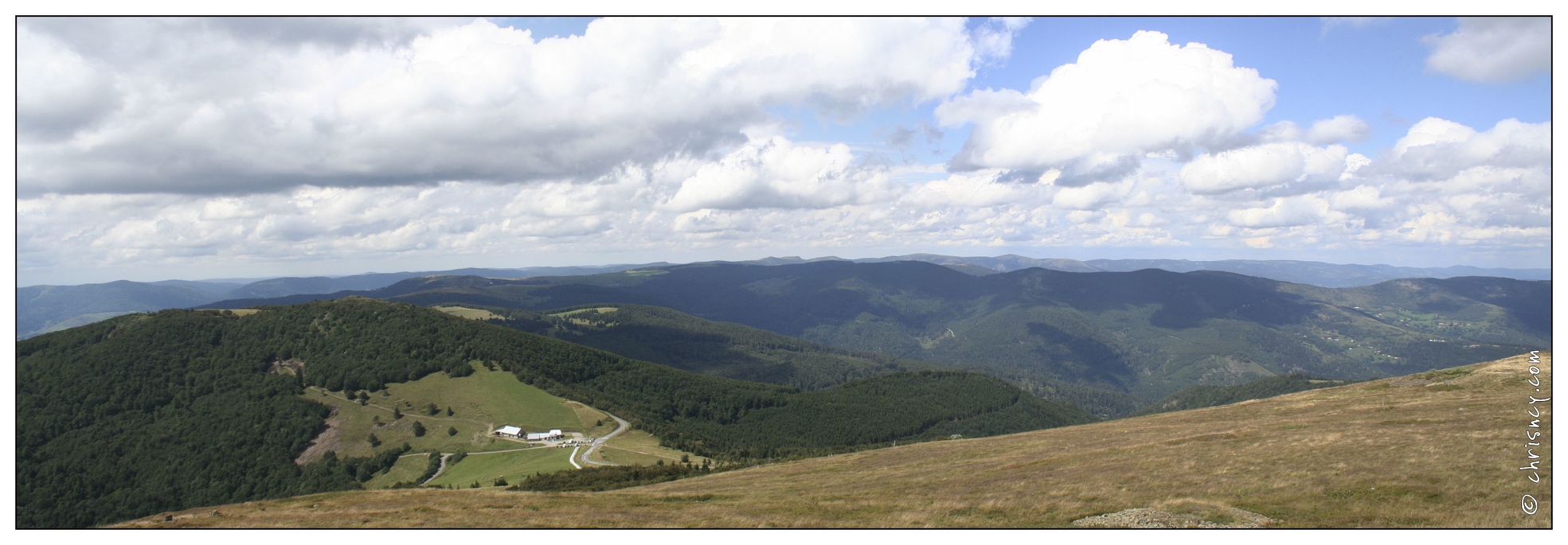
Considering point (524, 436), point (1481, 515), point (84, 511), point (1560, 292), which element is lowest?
point (84, 511)

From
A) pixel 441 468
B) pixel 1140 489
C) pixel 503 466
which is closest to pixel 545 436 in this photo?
pixel 441 468

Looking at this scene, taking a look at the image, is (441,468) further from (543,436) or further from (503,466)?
(543,436)

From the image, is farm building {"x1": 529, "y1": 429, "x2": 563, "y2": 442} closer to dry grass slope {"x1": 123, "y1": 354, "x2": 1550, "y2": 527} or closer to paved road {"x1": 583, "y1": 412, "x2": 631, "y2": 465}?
paved road {"x1": 583, "y1": 412, "x2": 631, "y2": 465}

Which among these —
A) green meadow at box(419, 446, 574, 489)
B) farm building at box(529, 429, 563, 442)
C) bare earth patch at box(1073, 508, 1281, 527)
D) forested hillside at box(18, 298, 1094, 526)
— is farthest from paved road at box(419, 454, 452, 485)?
bare earth patch at box(1073, 508, 1281, 527)

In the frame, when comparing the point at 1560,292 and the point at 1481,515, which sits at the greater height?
the point at 1560,292

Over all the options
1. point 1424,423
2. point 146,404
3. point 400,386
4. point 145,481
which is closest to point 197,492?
point 145,481

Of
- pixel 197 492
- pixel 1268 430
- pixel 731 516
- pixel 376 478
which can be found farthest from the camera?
pixel 197 492

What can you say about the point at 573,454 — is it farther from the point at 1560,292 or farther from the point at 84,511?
the point at 1560,292

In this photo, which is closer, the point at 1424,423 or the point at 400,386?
the point at 1424,423
